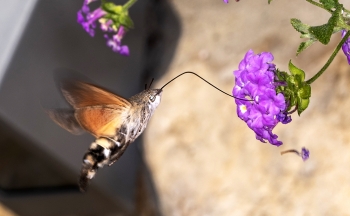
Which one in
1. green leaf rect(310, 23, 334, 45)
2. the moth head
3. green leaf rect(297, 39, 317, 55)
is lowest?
the moth head

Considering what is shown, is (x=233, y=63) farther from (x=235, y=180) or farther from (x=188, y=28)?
(x=235, y=180)

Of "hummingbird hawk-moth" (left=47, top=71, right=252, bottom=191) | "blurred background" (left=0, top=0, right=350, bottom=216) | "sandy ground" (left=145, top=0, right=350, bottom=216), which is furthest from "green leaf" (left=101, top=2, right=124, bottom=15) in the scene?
"sandy ground" (left=145, top=0, right=350, bottom=216)

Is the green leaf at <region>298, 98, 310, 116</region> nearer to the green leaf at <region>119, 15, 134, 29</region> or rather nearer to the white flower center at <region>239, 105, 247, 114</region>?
the white flower center at <region>239, 105, 247, 114</region>

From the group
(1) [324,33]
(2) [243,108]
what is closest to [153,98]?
(2) [243,108]

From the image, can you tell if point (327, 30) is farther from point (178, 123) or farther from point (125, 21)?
point (178, 123)

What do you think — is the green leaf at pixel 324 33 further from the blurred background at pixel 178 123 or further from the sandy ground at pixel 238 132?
the sandy ground at pixel 238 132

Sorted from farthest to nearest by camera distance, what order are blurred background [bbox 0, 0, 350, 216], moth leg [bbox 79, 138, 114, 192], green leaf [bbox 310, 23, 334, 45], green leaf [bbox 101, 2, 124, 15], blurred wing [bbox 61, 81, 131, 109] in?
blurred background [bbox 0, 0, 350, 216] < green leaf [bbox 101, 2, 124, 15] < moth leg [bbox 79, 138, 114, 192] < blurred wing [bbox 61, 81, 131, 109] < green leaf [bbox 310, 23, 334, 45]
